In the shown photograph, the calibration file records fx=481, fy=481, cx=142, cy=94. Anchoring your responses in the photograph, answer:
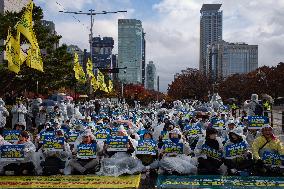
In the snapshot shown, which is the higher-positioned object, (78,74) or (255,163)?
(78,74)

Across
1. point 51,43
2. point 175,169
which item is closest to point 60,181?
point 175,169

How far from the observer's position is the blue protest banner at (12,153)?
12.0m

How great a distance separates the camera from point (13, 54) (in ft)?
61.0

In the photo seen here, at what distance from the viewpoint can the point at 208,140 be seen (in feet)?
39.7

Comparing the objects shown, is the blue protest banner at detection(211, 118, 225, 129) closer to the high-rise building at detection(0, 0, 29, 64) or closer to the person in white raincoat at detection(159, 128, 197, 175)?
the person in white raincoat at detection(159, 128, 197, 175)

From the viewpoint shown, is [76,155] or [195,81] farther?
[195,81]

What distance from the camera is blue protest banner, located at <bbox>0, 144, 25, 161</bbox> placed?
39.4 ft

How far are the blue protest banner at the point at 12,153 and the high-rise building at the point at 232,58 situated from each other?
143 metres

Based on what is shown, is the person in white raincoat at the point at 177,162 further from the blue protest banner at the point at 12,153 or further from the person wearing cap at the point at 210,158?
the blue protest banner at the point at 12,153

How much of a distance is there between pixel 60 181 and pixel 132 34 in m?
171

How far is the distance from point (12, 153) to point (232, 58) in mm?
150872

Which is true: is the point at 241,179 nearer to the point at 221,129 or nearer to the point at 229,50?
the point at 221,129

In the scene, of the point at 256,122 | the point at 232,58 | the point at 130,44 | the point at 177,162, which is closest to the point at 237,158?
the point at 177,162

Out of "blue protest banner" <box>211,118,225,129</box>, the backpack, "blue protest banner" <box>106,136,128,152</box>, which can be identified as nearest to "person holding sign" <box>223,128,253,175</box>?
"blue protest banner" <box>106,136,128,152</box>
